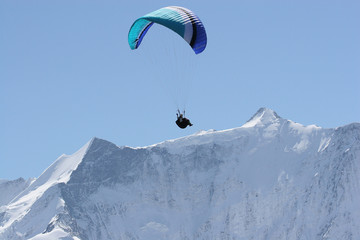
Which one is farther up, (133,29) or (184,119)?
(133,29)

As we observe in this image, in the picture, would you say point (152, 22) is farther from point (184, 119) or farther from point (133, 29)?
point (184, 119)

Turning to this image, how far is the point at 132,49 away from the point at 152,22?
457 cm

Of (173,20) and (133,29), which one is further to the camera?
(133,29)

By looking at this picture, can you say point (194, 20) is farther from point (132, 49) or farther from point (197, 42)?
point (132, 49)

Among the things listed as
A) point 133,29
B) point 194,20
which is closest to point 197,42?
point 194,20

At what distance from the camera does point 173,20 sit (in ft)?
344

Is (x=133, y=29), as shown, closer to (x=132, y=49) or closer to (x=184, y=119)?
(x=132, y=49)

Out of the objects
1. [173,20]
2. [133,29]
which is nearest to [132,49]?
[133,29]

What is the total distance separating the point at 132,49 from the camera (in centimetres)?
11250

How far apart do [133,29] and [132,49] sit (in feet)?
7.65

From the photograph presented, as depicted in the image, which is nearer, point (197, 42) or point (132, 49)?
point (197, 42)

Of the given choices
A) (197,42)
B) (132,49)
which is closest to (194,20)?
(197,42)

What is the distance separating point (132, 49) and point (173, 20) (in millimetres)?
9399

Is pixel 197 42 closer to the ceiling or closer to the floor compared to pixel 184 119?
closer to the ceiling
